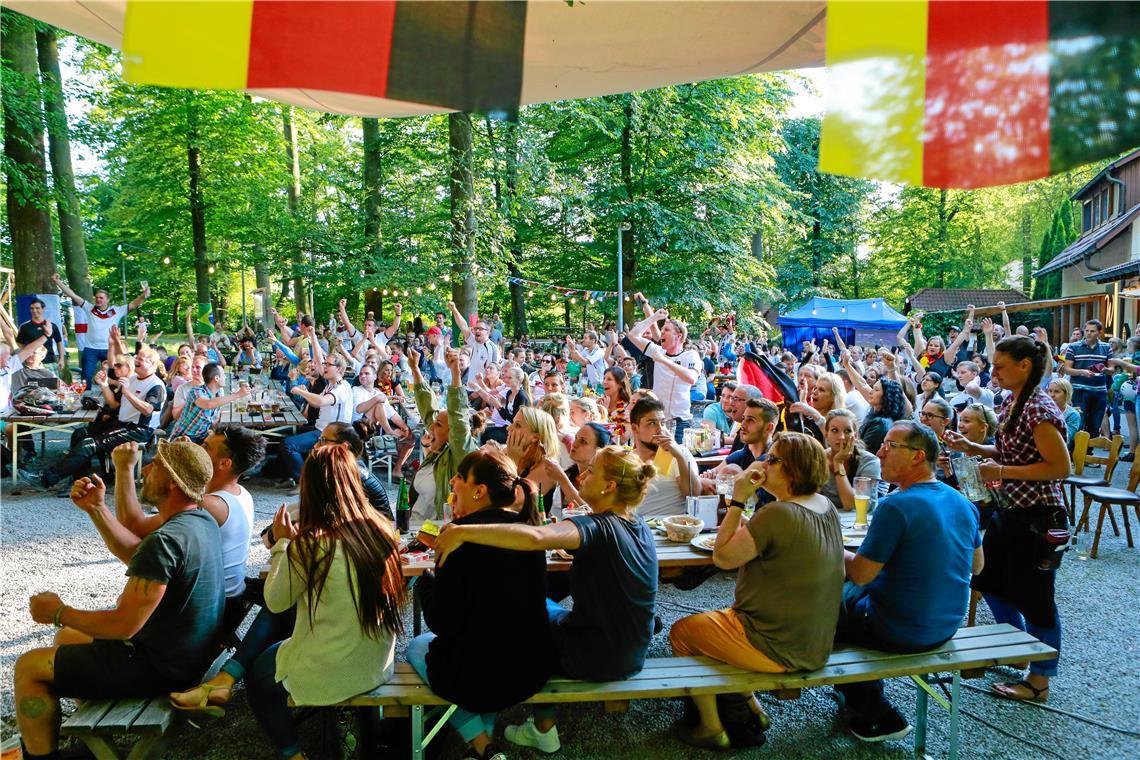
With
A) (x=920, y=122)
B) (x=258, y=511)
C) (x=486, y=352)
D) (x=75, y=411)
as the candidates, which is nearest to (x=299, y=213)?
(x=486, y=352)

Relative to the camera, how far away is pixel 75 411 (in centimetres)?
871

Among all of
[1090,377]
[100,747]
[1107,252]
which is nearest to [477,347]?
[1090,377]

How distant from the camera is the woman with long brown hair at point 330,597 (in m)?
2.77

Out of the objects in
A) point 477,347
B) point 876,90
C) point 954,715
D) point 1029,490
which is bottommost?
point 954,715

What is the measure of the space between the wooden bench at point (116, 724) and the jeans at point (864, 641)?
9.45 ft

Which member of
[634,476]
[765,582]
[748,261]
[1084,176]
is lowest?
[765,582]

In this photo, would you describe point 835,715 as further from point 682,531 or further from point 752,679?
point 682,531

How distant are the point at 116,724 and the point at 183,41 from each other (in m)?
2.46

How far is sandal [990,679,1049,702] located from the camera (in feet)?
12.1

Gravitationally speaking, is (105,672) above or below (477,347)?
below

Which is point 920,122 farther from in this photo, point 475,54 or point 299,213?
point 299,213

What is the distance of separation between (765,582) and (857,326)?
27.0m

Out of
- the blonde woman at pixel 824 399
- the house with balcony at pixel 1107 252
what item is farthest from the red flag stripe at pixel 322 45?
the house with balcony at pixel 1107 252

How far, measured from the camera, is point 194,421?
777cm
